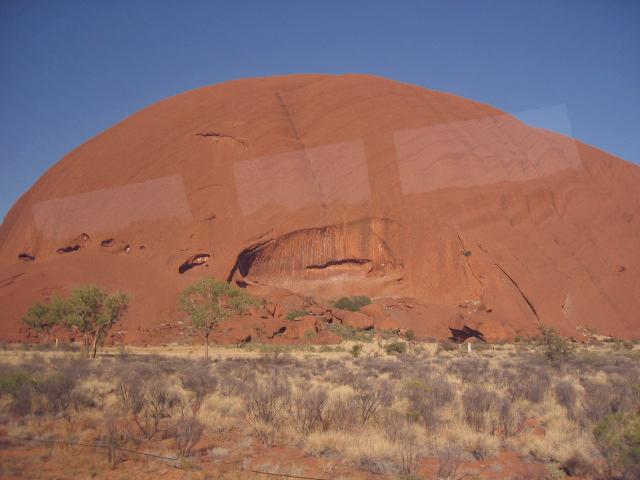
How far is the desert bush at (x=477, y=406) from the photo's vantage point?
8.02 metres

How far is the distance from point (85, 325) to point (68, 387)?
14877mm

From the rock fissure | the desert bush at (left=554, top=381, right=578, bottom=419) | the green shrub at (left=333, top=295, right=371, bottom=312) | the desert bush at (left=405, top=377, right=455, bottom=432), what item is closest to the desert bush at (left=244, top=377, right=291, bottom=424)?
the desert bush at (left=405, top=377, right=455, bottom=432)

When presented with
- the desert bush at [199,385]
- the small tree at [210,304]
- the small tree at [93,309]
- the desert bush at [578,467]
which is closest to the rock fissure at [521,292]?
the small tree at [210,304]

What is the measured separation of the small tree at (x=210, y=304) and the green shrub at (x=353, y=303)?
31.5 ft

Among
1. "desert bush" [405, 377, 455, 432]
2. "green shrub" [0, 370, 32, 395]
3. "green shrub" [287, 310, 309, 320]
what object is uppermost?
"green shrub" [287, 310, 309, 320]

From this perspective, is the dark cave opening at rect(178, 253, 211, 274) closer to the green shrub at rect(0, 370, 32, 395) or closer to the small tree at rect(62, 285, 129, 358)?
the small tree at rect(62, 285, 129, 358)

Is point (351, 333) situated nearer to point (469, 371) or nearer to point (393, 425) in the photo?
point (469, 371)

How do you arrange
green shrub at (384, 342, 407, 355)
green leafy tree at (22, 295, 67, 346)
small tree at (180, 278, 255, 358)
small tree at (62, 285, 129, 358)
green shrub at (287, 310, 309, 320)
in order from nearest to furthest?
small tree at (62, 285, 129, 358)
small tree at (180, 278, 255, 358)
green shrub at (384, 342, 407, 355)
green leafy tree at (22, 295, 67, 346)
green shrub at (287, 310, 309, 320)

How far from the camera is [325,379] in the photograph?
13211 mm

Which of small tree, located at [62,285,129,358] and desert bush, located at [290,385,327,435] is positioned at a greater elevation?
small tree, located at [62,285,129,358]

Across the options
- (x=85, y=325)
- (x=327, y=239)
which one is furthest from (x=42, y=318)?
(x=327, y=239)

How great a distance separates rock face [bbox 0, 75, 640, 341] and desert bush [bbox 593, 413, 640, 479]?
27.0 meters

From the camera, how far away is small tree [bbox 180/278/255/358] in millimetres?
23484

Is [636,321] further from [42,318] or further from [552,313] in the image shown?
[42,318]
